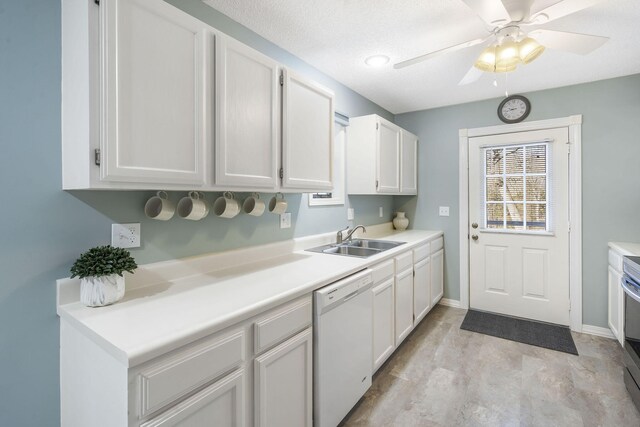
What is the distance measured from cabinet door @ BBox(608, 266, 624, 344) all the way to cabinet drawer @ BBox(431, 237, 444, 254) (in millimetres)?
1459

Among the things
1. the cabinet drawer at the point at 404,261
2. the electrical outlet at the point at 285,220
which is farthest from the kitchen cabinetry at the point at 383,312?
the electrical outlet at the point at 285,220

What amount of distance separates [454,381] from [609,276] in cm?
191

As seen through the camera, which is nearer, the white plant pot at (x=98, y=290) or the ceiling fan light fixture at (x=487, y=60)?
the white plant pot at (x=98, y=290)

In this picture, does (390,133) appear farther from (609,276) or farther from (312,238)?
(609,276)

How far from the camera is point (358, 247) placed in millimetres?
2707

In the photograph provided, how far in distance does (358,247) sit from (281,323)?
1484 mm

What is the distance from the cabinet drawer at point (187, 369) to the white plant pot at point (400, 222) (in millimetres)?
2933

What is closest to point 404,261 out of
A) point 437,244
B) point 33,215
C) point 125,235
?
point 437,244

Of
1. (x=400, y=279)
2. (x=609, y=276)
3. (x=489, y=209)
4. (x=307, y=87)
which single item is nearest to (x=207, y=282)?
(x=307, y=87)

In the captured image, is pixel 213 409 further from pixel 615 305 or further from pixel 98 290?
pixel 615 305

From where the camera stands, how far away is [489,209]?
136 inches

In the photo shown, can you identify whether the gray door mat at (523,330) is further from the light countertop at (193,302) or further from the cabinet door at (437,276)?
the light countertop at (193,302)

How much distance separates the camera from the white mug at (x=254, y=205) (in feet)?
6.25

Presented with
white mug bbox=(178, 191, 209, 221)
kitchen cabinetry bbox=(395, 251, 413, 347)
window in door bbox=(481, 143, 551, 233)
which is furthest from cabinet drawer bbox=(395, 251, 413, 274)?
white mug bbox=(178, 191, 209, 221)
